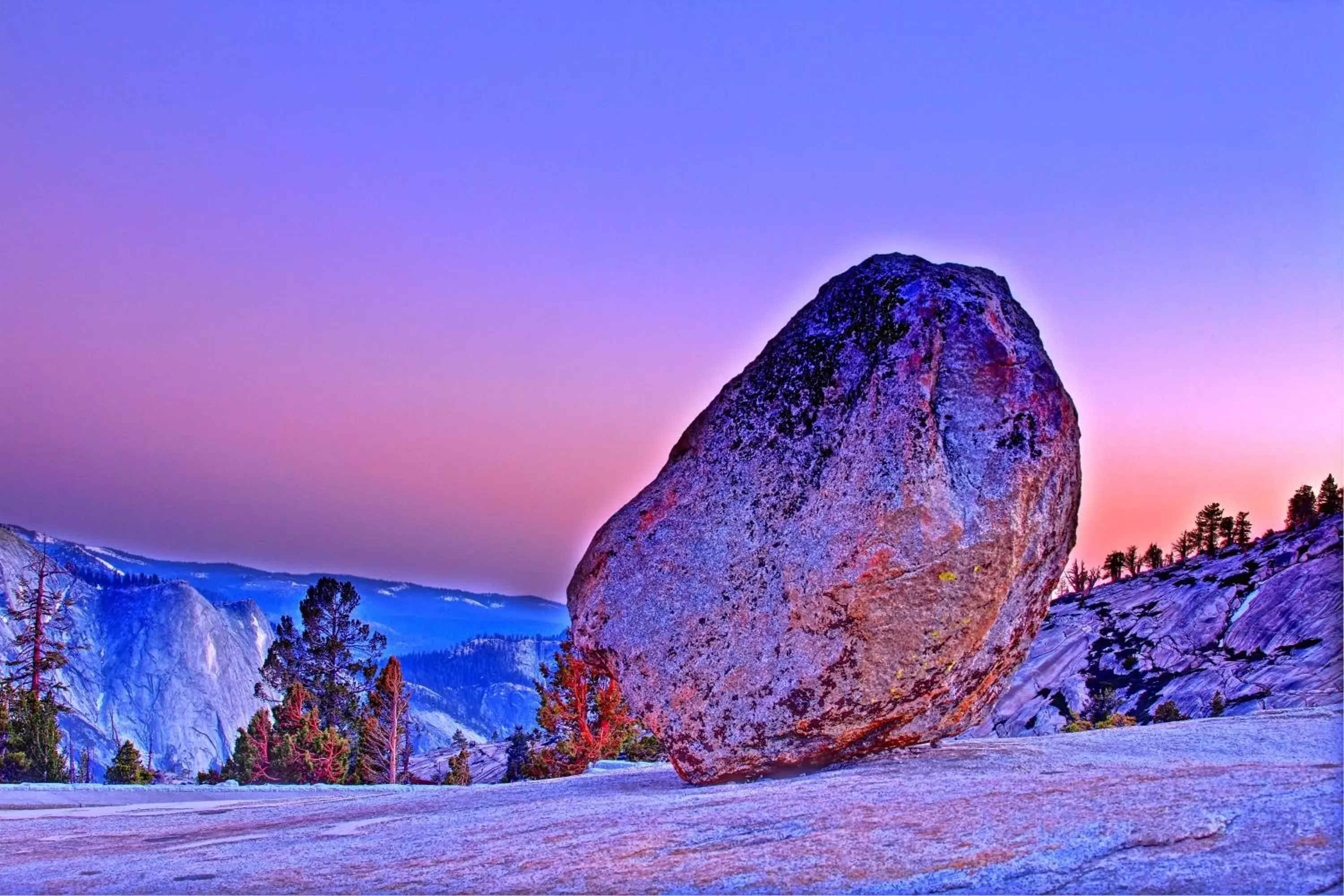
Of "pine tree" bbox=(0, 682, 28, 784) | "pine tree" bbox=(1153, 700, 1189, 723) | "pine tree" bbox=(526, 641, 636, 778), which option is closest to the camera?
"pine tree" bbox=(1153, 700, 1189, 723)

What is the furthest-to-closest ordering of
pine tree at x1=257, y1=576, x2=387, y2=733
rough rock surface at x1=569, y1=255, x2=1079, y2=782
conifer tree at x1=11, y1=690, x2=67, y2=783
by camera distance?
pine tree at x1=257, y1=576, x2=387, y2=733, conifer tree at x1=11, y1=690, x2=67, y2=783, rough rock surface at x1=569, y1=255, x2=1079, y2=782

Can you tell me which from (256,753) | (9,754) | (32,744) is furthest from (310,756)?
(9,754)

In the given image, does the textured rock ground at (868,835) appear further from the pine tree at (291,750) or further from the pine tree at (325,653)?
the pine tree at (325,653)

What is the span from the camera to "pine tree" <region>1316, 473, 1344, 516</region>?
31.7 metres

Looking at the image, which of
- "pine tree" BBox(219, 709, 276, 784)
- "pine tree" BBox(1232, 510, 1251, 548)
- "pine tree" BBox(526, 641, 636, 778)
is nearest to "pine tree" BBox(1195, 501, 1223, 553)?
"pine tree" BBox(1232, 510, 1251, 548)

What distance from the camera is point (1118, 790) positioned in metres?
8.09

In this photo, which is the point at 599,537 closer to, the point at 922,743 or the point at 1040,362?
the point at 922,743

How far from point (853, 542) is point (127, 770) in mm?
48593

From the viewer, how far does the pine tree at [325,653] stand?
54.6m

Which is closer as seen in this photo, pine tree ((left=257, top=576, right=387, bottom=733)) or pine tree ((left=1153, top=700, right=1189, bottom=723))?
pine tree ((left=1153, top=700, right=1189, bottom=723))

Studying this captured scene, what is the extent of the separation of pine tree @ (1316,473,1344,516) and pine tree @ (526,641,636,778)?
75.6 ft

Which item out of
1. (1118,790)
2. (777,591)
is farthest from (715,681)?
(1118,790)

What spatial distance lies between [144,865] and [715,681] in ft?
20.1

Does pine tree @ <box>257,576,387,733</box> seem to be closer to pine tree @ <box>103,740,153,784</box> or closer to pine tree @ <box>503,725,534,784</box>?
pine tree @ <box>103,740,153,784</box>
